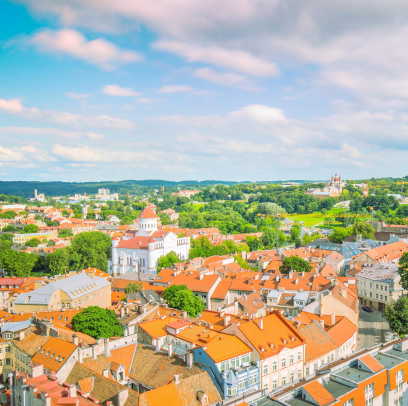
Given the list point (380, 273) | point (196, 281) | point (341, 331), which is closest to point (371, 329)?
point (341, 331)

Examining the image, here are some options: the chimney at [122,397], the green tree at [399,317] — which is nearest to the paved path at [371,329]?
the green tree at [399,317]

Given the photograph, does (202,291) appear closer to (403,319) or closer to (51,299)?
(51,299)

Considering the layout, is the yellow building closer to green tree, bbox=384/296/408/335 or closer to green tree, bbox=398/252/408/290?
green tree, bbox=398/252/408/290

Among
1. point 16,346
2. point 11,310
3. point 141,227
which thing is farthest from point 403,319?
point 141,227

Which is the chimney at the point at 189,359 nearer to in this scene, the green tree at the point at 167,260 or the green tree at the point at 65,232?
the green tree at the point at 167,260

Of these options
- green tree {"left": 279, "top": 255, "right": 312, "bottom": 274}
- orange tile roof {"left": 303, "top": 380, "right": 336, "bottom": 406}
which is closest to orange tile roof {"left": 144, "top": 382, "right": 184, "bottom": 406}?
orange tile roof {"left": 303, "top": 380, "right": 336, "bottom": 406}

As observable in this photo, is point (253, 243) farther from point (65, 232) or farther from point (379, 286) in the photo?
point (65, 232)

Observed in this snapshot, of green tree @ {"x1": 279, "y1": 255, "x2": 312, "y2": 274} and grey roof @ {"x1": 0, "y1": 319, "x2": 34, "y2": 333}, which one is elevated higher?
green tree @ {"x1": 279, "y1": 255, "x2": 312, "y2": 274}
